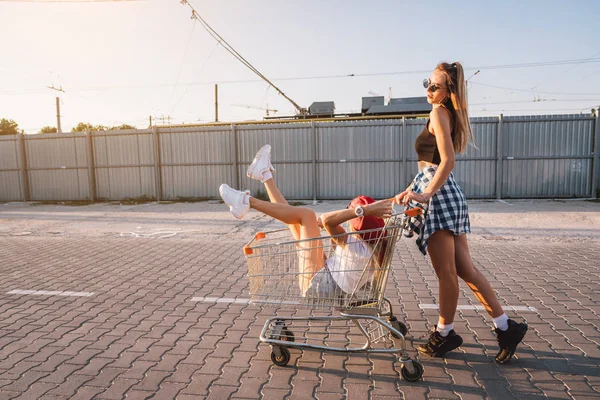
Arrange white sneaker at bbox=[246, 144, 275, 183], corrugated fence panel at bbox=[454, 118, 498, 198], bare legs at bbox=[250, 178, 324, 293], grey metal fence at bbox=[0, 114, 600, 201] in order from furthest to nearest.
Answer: corrugated fence panel at bbox=[454, 118, 498, 198] < grey metal fence at bbox=[0, 114, 600, 201] < white sneaker at bbox=[246, 144, 275, 183] < bare legs at bbox=[250, 178, 324, 293]

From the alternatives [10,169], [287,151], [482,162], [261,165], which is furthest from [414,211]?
[10,169]

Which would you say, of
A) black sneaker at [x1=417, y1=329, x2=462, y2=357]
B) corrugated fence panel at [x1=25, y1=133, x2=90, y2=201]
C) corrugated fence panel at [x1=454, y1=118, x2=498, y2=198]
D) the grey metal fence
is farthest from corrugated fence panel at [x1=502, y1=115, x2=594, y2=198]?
corrugated fence panel at [x1=25, y1=133, x2=90, y2=201]

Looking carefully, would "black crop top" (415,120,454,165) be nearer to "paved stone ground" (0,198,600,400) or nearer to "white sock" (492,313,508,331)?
"white sock" (492,313,508,331)

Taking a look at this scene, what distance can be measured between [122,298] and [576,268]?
5.60m

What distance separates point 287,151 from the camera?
1523 cm

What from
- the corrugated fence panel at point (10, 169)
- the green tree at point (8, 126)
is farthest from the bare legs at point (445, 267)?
the green tree at point (8, 126)

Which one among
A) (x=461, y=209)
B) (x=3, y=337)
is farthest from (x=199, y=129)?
(x=461, y=209)

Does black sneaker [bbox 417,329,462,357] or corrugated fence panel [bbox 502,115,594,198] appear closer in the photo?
black sneaker [bbox 417,329,462,357]

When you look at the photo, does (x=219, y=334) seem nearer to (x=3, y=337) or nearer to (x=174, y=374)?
(x=174, y=374)

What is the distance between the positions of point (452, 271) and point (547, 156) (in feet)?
41.4

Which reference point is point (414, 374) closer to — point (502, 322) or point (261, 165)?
point (502, 322)

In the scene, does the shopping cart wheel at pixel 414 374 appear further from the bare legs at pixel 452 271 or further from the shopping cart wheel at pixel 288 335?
the shopping cart wheel at pixel 288 335

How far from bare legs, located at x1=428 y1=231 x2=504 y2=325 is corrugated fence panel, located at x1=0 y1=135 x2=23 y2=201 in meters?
18.6

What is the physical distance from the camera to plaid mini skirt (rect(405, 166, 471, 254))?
10.2 ft
